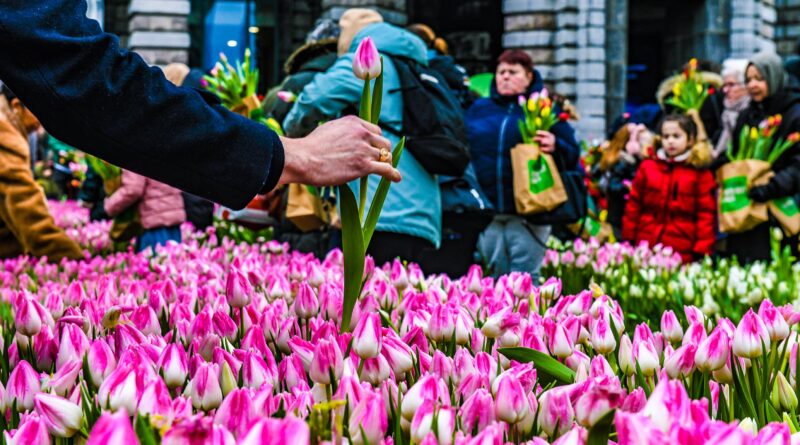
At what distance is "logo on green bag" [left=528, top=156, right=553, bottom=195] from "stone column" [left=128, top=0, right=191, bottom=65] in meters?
11.2

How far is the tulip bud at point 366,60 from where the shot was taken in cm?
216

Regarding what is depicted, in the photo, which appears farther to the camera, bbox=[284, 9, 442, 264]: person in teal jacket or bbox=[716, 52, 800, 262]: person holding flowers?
bbox=[716, 52, 800, 262]: person holding flowers

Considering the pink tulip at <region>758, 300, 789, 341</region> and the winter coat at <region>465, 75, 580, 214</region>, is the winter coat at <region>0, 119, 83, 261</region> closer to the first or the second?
the winter coat at <region>465, 75, 580, 214</region>

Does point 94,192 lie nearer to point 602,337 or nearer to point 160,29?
point 602,337

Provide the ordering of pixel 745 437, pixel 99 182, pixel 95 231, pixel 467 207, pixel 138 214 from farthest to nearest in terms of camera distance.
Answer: pixel 99 182 < pixel 95 231 < pixel 138 214 < pixel 467 207 < pixel 745 437

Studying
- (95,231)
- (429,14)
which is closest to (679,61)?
(429,14)

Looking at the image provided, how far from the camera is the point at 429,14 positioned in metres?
23.0

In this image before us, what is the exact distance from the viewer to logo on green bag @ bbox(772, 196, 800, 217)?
750 centimetres

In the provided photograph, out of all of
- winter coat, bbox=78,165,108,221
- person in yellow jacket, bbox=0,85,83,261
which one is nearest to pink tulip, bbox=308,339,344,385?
person in yellow jacket, bbox=0,85,83,261

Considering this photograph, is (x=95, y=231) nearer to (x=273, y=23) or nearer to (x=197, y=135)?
(x=197, y=135)

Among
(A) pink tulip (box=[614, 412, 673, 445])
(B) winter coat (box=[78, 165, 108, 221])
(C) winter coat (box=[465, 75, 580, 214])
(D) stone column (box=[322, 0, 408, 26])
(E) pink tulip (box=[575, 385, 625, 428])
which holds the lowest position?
(B) winter coat (box=[78, 165, 108, 221])

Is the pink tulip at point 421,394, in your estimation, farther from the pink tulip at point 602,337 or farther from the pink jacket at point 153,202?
the pink jacket at point 153,202

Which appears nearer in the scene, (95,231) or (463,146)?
(463,146)

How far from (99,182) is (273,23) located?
11.2 meters
